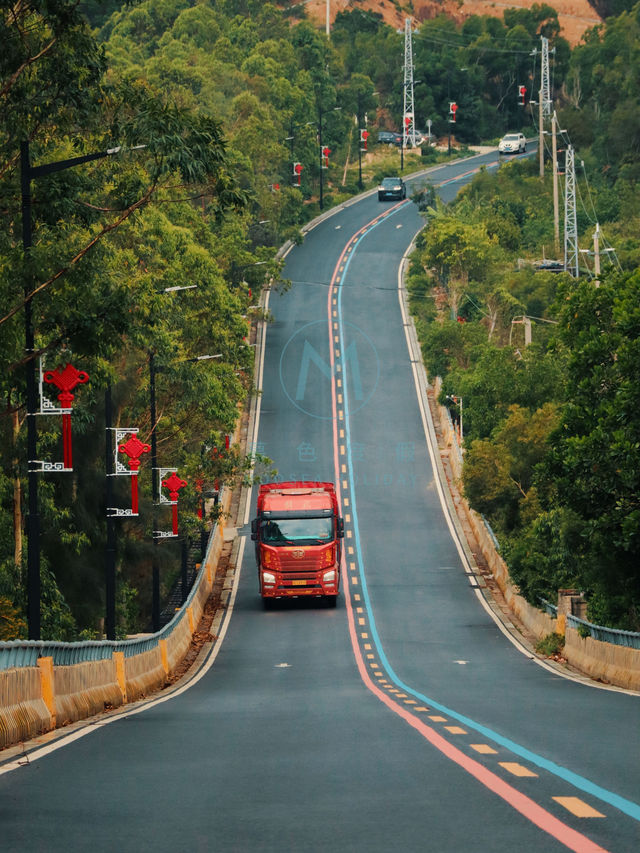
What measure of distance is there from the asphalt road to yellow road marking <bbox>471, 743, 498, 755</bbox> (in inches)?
0.8

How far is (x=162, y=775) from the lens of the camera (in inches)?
495

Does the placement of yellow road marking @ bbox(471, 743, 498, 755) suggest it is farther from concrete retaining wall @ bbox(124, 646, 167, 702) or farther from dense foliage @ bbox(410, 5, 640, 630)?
dense foliage @ bbox(410, 5, 640, 630)

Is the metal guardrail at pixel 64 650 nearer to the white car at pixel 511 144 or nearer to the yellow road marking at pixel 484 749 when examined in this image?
the yellow road marking at pixel 484 749

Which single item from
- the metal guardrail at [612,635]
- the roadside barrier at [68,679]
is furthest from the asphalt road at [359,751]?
the metal guardrail at [612,635]

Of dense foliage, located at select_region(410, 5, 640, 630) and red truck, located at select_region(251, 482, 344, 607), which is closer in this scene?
dense foliage, located at select_region(410, 5, 640, 630)

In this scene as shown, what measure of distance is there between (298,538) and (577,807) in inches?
1694

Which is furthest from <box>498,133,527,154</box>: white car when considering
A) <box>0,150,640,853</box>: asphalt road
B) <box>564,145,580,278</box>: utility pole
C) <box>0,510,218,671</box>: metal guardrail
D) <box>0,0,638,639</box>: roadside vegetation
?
<box>0,510,218,671</box>: metal guardrail

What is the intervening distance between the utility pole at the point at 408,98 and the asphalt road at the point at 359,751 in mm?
112992

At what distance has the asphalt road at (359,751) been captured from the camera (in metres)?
9.29

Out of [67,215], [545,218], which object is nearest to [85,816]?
[67,215]

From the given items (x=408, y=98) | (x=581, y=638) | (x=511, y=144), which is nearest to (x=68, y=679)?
(x=581, y=638)

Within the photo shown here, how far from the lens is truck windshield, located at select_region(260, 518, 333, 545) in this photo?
52.6m

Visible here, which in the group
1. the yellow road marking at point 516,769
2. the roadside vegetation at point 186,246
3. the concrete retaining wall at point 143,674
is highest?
the roadside vegetation at point 186,246

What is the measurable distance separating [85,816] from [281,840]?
5.94 feet
